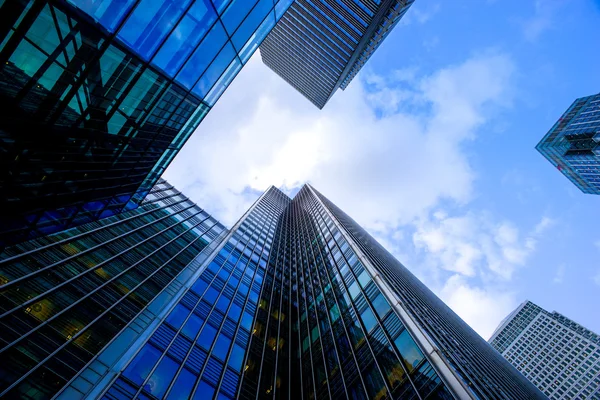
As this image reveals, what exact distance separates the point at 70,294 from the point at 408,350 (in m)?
20.4

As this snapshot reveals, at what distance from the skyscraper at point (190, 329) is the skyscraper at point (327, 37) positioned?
176ft

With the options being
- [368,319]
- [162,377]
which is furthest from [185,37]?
[368,319]

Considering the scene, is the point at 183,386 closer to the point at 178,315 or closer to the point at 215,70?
the point at 178,315

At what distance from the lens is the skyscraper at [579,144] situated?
9225cm

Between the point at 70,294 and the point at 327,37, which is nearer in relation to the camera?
the point at 70,294

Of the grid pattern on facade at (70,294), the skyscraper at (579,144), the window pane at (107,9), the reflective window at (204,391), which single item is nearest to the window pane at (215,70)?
the window pane at (107,9)

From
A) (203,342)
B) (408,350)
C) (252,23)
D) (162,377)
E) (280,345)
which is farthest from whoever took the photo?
(280,345)

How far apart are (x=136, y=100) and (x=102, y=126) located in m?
1.78

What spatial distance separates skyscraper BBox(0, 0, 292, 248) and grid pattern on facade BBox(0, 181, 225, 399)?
3.75 m

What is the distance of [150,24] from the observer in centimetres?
1055

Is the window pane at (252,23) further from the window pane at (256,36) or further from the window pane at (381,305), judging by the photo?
the window pane at (381,305)

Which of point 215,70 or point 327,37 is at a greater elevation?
point 327,37

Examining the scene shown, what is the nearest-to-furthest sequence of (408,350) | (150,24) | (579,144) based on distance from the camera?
(150,24)
(408,350)
(579,144)

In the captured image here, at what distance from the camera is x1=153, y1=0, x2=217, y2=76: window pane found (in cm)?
1164
